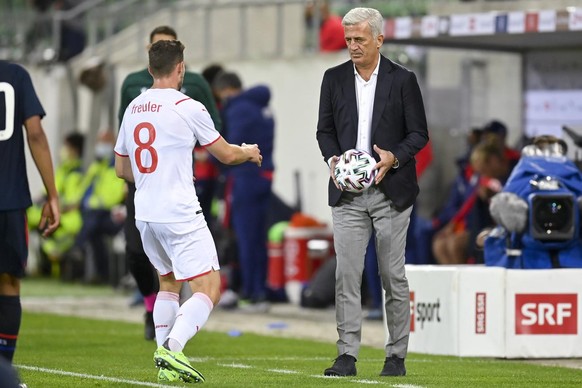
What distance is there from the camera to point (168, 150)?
29.5 feet

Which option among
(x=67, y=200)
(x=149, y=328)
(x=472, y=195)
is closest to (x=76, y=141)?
(x=67, y=200)

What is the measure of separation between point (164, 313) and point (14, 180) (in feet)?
4.32

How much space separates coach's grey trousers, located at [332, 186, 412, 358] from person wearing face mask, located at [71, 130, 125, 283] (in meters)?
11.1

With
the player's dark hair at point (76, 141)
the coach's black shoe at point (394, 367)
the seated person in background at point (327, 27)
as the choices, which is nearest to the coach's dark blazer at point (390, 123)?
the coach's black shoe at point (394, 367)

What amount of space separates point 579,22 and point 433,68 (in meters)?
4.37

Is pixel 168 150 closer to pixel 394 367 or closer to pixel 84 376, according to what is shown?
pixel 84 376

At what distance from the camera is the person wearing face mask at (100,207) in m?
20.9

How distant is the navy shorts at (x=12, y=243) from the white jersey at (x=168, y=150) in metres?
0.71

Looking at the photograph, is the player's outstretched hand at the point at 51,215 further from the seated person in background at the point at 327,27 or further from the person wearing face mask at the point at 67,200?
the person wearing face mask at the point at 67,200

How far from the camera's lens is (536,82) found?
53.8ft

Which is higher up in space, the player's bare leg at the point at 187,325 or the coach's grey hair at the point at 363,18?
the coach's grey hair at the point at 363,18

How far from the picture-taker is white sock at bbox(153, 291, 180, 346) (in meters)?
9.58

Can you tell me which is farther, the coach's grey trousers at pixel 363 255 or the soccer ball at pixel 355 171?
the coach's grey trousers at pixel 363 255

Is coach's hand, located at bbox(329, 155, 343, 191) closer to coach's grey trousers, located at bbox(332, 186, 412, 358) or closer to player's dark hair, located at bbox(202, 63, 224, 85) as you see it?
coach's grey trousers, located at bbox(332, 186, 412, 358)
